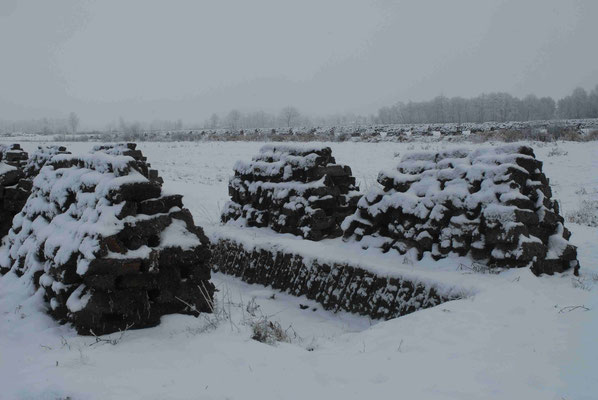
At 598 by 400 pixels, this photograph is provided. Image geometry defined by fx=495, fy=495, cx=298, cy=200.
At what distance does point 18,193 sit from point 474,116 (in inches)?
4589

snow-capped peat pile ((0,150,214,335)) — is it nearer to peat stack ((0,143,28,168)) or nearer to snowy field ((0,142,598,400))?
snowy field ((0,142,598,400))

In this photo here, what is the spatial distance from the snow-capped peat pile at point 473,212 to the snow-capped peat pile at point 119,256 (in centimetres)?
306

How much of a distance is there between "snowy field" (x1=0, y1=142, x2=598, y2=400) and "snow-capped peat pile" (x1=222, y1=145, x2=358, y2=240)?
2.62m

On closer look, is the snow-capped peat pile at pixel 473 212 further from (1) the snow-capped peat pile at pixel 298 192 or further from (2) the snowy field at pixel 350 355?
(1) the snow-capped peat pile at pixel 298 192

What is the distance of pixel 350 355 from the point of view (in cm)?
421

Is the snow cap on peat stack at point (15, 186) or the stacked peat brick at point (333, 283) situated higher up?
the snow cap on peat stack at point (15, 186)

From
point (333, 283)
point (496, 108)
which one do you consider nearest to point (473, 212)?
point (333, 283)

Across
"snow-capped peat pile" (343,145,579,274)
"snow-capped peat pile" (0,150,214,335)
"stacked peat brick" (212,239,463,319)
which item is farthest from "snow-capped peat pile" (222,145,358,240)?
"snow-capped peat pile" (0,150,214,335)

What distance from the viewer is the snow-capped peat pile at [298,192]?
28.0 feet

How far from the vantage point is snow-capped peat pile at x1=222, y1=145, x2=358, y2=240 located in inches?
336

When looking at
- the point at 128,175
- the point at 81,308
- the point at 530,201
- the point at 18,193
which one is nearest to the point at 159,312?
the point at 81,308

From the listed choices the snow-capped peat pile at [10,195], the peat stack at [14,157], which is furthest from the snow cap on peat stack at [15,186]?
the peat stack at [14,157]

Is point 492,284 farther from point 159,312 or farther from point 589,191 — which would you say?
point 589,191

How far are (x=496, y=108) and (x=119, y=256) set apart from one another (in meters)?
126
